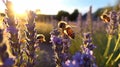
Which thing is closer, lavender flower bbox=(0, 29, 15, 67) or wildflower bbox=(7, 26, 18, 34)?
lavender flower bbox=(0, 29, 15, 67)

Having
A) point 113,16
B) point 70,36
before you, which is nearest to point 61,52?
point 70,36

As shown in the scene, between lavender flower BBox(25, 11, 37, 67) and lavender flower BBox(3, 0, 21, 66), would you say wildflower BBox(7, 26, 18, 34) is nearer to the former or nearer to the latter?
lavender flower BBox(3, 0, 21, 66)

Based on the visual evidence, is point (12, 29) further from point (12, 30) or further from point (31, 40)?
point (31, 40)

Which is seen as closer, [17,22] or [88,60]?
[88,60]

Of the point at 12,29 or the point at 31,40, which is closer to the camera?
the point at 12,29

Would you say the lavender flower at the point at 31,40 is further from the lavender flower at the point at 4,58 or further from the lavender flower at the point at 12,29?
the lavender flower at the point at 4,58

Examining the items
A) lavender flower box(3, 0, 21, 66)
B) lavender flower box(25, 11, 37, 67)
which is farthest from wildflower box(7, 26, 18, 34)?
lavender flower box(25, 11, 37, 67)

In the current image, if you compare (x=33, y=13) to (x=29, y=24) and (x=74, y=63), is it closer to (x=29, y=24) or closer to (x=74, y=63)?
(x=29, y=24)

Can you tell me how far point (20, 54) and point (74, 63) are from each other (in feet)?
3.54

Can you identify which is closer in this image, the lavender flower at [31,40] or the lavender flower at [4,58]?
the lavender flower at [4,58]

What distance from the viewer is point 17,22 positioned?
9.43 ft

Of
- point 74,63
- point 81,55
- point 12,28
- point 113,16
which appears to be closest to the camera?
point 74,63

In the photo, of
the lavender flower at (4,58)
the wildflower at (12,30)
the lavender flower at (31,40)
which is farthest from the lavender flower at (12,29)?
the lavender flower at (4,58)

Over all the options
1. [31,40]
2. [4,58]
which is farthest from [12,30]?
[4,58]
